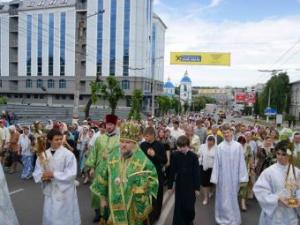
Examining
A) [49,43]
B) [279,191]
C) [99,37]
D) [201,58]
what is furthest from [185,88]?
[279,191]

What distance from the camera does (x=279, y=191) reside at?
4617 millimetres

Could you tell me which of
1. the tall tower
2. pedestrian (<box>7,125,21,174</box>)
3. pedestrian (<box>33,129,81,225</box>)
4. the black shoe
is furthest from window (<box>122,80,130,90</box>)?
pedestrian (<box>33,129,81,225</box>)

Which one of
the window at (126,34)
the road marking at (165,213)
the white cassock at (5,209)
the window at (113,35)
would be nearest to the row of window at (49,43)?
the window at (113,35)

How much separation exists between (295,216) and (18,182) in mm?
8988

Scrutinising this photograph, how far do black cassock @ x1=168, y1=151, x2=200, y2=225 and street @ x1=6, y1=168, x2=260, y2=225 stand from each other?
3.47ft

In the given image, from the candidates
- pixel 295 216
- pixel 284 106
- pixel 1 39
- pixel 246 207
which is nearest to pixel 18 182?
pixel 246 207

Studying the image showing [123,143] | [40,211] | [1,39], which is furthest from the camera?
[1,39]

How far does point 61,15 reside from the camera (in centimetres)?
7669

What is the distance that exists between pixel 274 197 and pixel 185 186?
2546 millimetres

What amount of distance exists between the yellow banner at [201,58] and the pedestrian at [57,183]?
1274 inches

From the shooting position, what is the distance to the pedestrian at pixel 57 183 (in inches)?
217

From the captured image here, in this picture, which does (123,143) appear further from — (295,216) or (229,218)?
(229,218)

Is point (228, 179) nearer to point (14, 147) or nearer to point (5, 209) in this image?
point (5, 209)

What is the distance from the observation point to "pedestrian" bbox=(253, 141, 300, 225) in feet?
14.8
